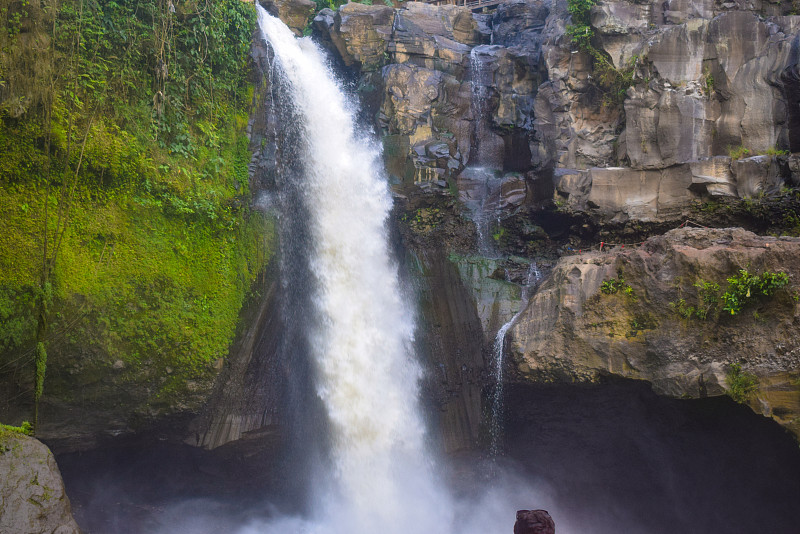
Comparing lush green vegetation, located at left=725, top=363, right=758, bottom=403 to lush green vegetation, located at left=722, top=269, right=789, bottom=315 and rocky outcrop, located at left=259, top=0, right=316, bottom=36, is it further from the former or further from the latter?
rocky outcrop, located at left=259, top=0, right=316, bottom=36

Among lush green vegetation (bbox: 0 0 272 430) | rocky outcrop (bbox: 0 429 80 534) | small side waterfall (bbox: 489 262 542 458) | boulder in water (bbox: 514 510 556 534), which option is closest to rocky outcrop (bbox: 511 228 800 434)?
small side waterfall (bbox: 489 262 542 458)

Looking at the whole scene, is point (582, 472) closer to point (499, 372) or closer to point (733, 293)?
point (499, 372)

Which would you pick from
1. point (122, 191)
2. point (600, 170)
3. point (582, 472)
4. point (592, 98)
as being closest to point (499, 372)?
point (582, 472)

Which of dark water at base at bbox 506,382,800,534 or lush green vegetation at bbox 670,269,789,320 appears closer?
lush green vegetation at bbox 670,269,789,320

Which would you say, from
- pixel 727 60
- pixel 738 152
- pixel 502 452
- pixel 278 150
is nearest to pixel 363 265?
pixel 278 150

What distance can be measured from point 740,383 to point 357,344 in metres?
A: 6.57

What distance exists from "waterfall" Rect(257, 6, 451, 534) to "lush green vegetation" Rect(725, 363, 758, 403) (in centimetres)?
544

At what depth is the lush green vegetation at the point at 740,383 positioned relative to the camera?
22.8 ft

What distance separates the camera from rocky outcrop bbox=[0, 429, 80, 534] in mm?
4742

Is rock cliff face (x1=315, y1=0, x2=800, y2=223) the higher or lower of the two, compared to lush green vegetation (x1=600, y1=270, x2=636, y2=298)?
higher

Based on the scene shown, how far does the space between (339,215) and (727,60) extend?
8692 mm

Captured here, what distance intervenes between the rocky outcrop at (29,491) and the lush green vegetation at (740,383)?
8.16 m

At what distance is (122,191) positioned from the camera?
8.97m

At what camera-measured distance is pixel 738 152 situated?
10156 mm
